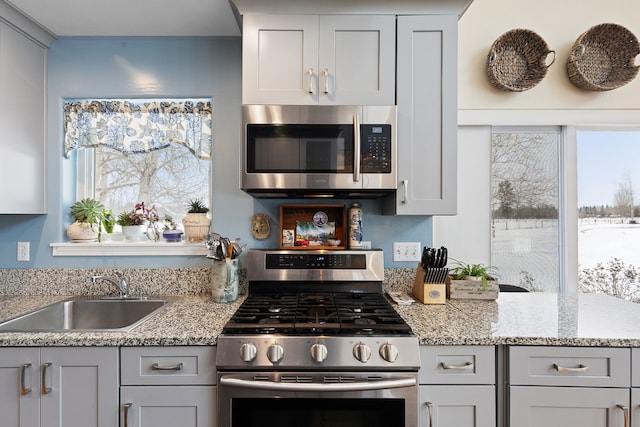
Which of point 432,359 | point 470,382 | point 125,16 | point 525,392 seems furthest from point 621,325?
point 125,16

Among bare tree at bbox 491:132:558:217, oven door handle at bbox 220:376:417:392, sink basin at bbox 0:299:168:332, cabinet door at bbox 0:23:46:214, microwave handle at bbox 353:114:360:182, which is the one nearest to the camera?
oven door handle at bbox 220:376:417:392

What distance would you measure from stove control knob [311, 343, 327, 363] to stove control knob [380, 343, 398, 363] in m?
0.21

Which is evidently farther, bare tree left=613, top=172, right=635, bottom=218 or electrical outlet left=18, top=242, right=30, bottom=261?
bare tree left=613, top=172, right=635, bottom=218

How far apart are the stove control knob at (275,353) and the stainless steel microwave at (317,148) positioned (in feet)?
2.33

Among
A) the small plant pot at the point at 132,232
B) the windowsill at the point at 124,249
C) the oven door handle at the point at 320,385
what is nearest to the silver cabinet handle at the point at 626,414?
the oven door handle at the point at 320,385

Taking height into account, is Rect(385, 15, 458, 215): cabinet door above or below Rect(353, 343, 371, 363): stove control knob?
above

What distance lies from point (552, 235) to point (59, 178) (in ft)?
9.81

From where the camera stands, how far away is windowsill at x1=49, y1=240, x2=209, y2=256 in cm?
200

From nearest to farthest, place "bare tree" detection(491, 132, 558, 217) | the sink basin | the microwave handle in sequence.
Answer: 1. the microwave handle
2. the sink basin
3. "bare tree" detection(491, 132, 558, 217)

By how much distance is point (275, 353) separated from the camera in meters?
1.24

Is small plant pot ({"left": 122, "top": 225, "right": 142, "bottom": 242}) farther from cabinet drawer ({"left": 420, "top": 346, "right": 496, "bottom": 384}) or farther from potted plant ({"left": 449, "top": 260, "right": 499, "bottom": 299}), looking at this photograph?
potted plant ({"left": 449, "top": 260, "right": 499, "bottom": 299})

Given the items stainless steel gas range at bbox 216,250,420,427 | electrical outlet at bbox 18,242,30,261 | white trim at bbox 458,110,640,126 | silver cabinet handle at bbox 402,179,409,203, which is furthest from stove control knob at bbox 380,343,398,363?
electrical outlet at bbox 18,242,30,261

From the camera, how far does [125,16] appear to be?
1797mm

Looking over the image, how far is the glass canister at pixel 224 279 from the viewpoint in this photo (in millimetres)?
1761
